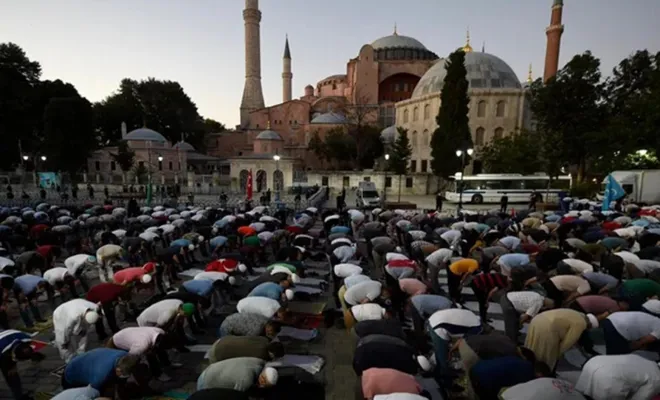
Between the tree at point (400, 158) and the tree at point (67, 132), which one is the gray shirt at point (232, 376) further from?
the tree at point (67, 132)

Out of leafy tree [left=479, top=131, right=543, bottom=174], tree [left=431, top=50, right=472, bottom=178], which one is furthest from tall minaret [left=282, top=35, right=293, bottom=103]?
leafy tree [left=479, top=131, right=543, bottom=174]

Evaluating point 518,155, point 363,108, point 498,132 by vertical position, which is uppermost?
point 363,108

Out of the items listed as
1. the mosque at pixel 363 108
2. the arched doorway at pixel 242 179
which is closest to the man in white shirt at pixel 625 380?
the mosque at pixel 363 108

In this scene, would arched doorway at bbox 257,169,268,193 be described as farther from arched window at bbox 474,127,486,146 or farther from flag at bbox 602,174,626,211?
flag at bbox 602,174,626,211

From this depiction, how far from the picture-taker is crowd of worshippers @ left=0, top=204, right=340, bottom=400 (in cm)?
374

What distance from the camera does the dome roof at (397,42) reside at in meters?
55.8

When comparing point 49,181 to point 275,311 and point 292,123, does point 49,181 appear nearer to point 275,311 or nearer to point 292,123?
point 292,123

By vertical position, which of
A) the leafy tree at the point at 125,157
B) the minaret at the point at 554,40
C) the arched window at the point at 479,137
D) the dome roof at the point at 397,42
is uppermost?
the dome roof at the point at 397,42

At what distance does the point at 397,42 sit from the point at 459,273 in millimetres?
56652

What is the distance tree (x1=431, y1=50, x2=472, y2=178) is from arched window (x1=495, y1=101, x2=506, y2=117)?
6495 millimetres

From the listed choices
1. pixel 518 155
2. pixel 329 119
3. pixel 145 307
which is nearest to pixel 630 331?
pixel 145 307

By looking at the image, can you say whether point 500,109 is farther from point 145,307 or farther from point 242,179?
point 145,307

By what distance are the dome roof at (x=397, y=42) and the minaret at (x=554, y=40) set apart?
20035 millimetres

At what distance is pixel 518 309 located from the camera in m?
5.32
